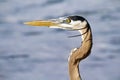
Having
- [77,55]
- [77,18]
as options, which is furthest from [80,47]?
[77,18]

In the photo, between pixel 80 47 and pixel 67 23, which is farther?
pixel 67 23

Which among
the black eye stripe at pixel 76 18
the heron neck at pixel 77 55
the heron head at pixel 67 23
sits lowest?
the heron neck at pixel 77 55


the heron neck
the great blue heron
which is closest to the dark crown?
the great blue heron

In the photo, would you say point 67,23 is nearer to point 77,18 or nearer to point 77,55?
point 77,18

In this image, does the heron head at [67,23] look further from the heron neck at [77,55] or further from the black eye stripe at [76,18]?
the heron neck at [77,55]

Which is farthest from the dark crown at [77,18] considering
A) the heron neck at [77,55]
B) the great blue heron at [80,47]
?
the heron neck at [77,55]

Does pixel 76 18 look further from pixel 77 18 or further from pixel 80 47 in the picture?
pixel 80 47

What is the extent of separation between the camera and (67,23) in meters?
1.94

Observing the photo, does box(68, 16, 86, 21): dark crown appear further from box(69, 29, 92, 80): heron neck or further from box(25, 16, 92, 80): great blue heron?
box(69, 29, 92, 80): heron neck

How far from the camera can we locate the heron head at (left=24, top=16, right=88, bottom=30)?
73.4 inches

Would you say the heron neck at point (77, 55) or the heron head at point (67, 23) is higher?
the heron head at point (67, 23)

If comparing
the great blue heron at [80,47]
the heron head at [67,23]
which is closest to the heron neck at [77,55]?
the great blue heron at [80,47]

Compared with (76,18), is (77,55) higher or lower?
lower

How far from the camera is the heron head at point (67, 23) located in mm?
1865
